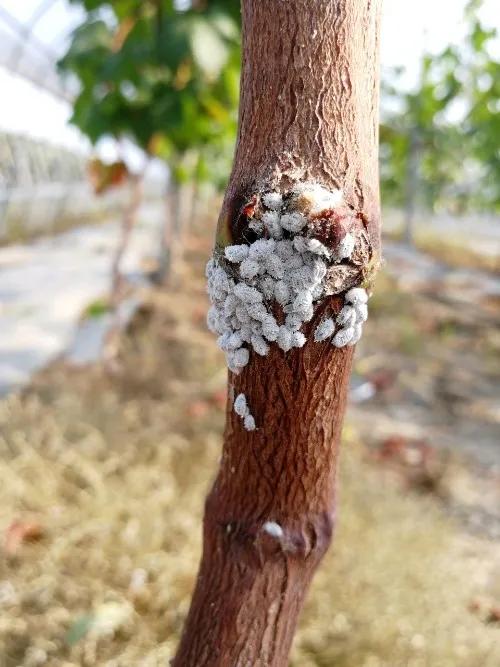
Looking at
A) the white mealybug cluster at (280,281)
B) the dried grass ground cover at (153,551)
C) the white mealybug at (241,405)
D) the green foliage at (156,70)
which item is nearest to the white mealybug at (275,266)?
the white mealybug cluster at (280,281)

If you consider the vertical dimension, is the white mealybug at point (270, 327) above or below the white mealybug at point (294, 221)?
below

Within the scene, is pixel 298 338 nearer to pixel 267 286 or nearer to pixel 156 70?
pixel 267 286

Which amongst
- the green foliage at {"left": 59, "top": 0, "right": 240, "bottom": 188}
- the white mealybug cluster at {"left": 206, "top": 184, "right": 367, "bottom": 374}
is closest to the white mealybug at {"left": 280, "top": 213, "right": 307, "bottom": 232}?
the white mealybug cluster at {"left": 206, "top": 184, "right": 367, "bottom": 374}

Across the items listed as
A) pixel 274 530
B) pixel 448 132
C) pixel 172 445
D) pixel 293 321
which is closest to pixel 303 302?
pixel 293 321

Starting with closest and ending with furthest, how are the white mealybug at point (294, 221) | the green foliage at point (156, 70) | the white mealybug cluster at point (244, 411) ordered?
the white mealybug at point (294, 221) → the white mealybug cluster at point (244, 411) → the green foliage at point (156, 70)

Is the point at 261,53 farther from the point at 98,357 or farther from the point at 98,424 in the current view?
the point at 98,357

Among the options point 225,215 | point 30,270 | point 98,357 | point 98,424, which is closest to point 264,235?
point 225,215

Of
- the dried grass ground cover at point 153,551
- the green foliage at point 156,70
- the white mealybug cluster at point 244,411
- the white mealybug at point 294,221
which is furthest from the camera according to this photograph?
the green foliage at point 156,70

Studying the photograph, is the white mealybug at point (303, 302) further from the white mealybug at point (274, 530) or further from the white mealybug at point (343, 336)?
the white mealybug at point (274, 530)
